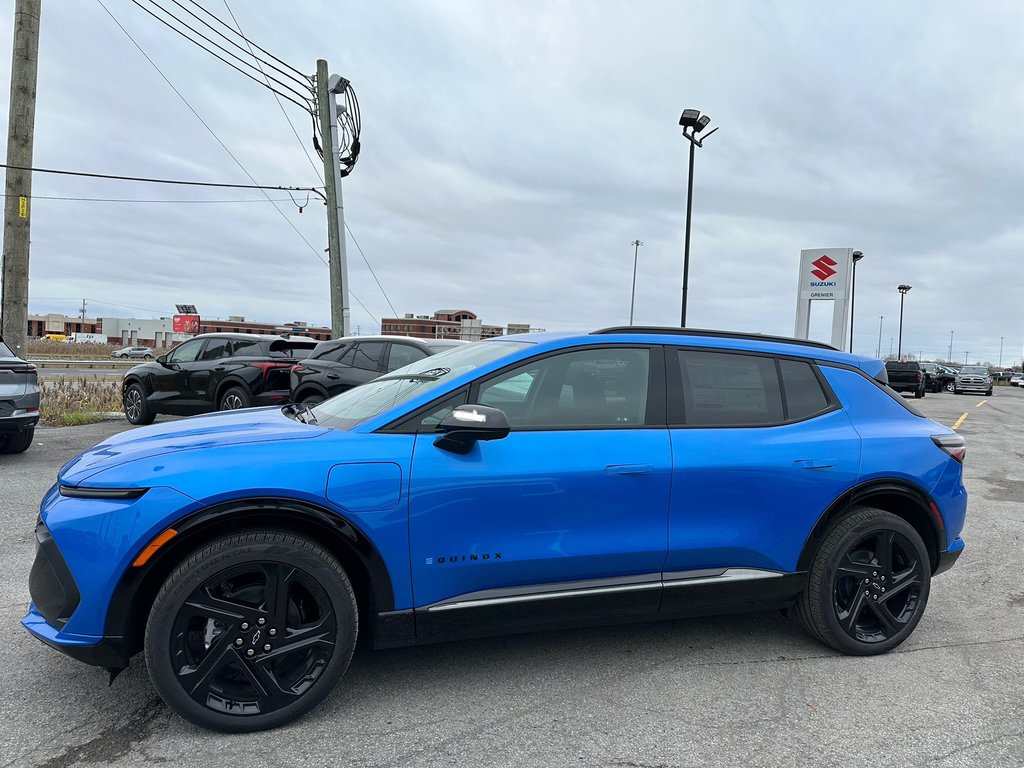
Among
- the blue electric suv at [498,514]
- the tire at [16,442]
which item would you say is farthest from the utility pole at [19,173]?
the blue electric suv at [498,514]

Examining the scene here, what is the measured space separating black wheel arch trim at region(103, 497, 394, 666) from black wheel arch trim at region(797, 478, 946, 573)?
206 centimetres

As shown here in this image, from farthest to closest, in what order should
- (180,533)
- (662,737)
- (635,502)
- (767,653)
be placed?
1. (767,653)
2. (635,502)
3. (662,737)
4. (180,533)

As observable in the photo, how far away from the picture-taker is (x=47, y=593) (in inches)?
98.1

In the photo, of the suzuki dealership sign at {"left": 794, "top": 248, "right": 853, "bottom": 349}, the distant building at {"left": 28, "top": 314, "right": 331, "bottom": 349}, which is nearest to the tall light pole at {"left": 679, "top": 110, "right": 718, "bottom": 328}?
the suzuki dealership sign at {"left": 794, "top": 248, "right": 853, "bottom": 349}

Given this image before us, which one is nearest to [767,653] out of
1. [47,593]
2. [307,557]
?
[307,557]

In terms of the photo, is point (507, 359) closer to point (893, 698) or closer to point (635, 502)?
point (635, 502)

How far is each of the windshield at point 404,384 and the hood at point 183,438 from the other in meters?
0.18

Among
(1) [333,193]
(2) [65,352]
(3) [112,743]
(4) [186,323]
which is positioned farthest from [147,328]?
(3) [112,743]

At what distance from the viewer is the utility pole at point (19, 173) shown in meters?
10.1

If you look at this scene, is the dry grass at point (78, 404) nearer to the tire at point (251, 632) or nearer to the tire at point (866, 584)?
the tire at point (251, 632)

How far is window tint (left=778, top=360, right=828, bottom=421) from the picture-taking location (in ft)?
11.1

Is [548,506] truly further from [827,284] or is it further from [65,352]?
[65,352]

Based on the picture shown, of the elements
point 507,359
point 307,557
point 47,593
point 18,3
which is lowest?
point 47,593

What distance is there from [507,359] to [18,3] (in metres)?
11.8
